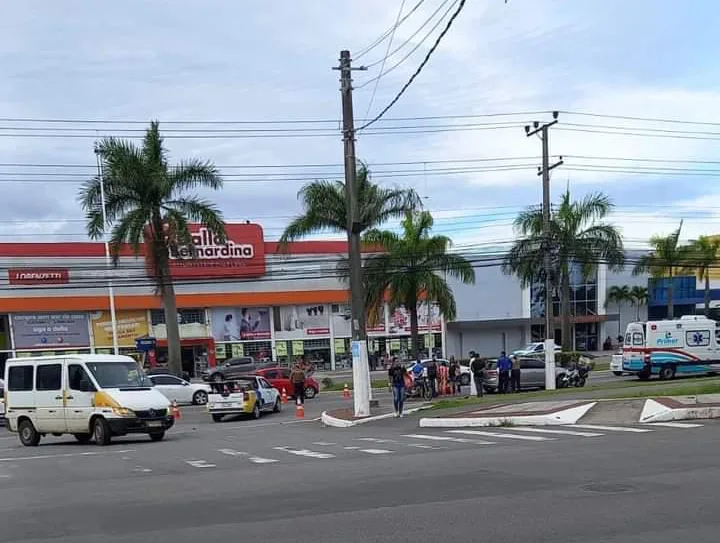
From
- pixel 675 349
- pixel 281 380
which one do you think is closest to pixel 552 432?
pixel 675 349

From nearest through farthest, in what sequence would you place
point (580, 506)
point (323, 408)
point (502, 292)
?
point (580, 506) < point (323, 408) < point (502, 292)

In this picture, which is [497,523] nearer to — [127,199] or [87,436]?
[87,436]

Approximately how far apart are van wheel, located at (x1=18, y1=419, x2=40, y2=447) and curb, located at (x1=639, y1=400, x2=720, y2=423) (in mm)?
14916

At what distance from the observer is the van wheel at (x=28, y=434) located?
69.7ft

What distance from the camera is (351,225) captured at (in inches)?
986

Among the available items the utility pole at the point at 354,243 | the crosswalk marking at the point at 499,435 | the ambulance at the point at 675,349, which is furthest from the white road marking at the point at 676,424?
the ambulance at the point at 675,349

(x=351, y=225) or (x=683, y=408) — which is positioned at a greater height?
(x=351, y=225)

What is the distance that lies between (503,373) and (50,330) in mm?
33594

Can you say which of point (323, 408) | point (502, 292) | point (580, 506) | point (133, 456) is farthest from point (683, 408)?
point (502, 292)

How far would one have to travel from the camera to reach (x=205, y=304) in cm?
5728

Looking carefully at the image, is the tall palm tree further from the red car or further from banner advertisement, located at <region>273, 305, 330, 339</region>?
banner advertisement, located at <region>273, 305, 330, 339</region>

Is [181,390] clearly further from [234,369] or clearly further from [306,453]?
[306,453]

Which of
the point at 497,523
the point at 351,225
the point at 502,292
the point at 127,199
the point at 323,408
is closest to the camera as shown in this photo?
the point at 497,523

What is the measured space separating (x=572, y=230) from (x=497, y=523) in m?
39.8
